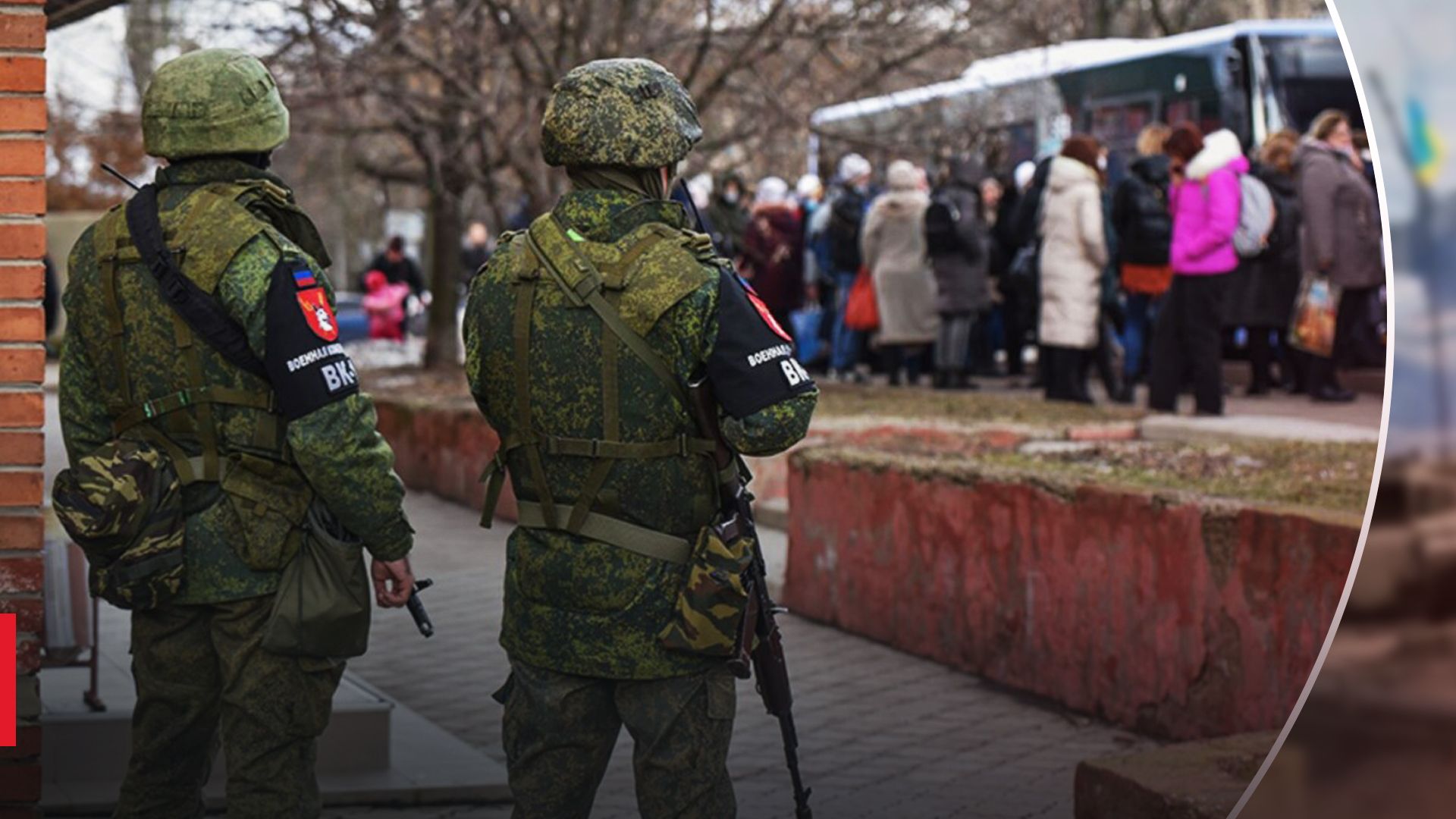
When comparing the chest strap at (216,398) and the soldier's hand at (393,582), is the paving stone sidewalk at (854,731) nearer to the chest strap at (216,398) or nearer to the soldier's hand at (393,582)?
the soldier's hand at (393,582)

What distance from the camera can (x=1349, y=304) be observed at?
15.6 metres

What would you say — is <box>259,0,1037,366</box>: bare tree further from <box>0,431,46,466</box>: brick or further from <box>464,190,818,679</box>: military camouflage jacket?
<box>464,190,818,679</box>: military camouflage jacket

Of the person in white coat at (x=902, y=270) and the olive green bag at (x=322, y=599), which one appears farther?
the person in white coat at (x=902, y=270)

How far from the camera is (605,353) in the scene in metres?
4.01

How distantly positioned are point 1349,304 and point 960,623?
8.42 meters

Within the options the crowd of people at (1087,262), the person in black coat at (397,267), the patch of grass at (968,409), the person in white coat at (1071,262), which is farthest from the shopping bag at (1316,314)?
the person in black coat at (397,267)

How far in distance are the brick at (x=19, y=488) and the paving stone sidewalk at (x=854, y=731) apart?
1689 millimetres

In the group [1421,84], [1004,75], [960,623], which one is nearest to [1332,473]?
[960,623]

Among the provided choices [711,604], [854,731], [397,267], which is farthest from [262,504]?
[397,267]

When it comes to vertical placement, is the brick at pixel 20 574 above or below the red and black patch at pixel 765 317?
below

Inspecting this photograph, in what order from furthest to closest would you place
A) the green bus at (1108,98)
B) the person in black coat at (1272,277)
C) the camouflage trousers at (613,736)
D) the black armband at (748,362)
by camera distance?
1. the green bus at (1108,98)
2. the person in black coat at (1272,277)
3. the camouflage trousers at (613,736)
4. the black armband at (748,362)

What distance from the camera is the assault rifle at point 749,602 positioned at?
4.05m

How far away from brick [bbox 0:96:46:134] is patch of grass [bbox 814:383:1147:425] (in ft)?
24.5

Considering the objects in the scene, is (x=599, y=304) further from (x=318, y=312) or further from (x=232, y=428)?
(x=232, y=428)
